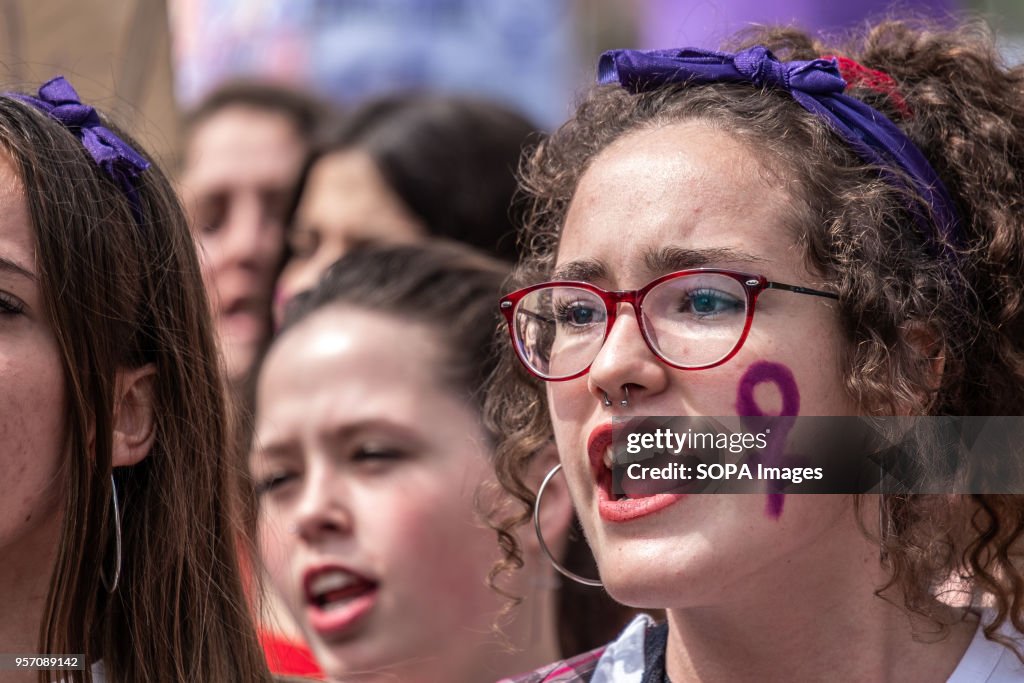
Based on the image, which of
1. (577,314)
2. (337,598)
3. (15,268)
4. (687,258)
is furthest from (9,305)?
(337,598)

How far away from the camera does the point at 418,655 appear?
3.16 meters

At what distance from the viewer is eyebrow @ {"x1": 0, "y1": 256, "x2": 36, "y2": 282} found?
221 cm

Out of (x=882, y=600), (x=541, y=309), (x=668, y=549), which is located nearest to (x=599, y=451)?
(x=668, y=549)

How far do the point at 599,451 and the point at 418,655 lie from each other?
118 centimetres

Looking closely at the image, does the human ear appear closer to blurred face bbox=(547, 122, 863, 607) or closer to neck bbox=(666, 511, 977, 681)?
blurred face bbox=(547, 122, 863, 607)

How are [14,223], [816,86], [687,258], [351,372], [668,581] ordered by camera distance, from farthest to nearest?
[351,372], [816,86], [14,223], [687,258], [668,581]

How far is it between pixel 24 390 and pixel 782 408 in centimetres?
113

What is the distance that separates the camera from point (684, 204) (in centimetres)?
218

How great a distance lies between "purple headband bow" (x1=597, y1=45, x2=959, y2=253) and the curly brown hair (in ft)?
0.08

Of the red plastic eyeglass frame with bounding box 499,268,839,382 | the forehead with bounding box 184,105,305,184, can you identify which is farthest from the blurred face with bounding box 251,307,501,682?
the forehead with bounding box 184,105,305,184

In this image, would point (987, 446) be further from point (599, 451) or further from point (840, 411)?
point (599, 451)

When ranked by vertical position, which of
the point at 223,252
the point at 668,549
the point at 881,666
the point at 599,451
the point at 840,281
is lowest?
the point at 881,666

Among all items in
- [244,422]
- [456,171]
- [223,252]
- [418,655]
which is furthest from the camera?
[223,252]

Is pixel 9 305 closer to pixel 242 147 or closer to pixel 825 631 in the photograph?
pixel 825 631
